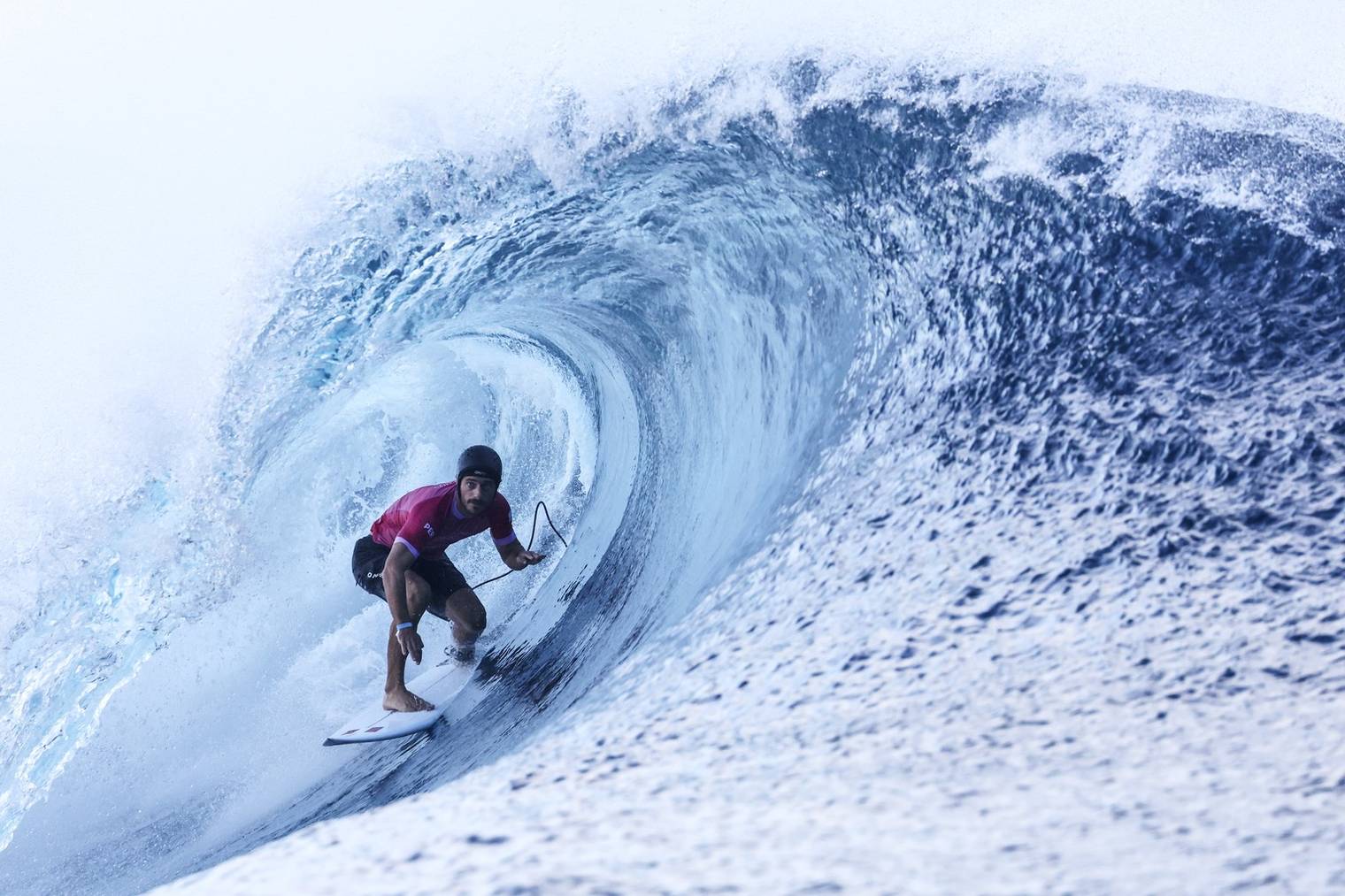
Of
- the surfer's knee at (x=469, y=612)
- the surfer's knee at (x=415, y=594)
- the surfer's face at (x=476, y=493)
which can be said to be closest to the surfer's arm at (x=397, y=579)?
the surfer's knee at (x=415, y=594)

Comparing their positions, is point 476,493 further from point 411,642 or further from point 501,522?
point 411,642

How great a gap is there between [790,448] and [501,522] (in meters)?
1.52

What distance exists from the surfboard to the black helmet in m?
1.15

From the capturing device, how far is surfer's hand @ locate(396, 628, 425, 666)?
3979mm

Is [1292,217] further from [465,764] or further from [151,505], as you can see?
[151,505]

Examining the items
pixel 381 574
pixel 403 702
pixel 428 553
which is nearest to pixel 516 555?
pixel 428 553

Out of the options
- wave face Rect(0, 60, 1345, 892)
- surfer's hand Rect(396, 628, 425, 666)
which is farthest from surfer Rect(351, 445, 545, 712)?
wave face Rect(0, 60, 1345, 892)

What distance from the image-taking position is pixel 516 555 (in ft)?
14.3

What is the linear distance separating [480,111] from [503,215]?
50cm

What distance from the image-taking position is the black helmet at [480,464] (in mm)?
4016

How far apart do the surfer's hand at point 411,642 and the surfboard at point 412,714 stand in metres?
0.50

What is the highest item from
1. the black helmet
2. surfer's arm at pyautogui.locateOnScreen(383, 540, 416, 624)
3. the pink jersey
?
the black helmet

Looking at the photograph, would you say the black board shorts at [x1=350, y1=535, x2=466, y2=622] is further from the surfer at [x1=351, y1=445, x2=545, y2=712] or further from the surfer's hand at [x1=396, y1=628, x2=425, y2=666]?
the surfer's hand at [x1=396, y1=628, x2=425, y2=666]

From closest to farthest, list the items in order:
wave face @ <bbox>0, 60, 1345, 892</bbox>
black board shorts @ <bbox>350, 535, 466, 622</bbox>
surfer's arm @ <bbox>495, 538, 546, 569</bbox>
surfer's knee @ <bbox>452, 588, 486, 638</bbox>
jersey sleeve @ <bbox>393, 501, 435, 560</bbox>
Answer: wave face @ <bbox>0, 60, 1345, 892</bbox>
jersey sleeve @ <bbox>393, 501, 435, 560</bbox>
surfer's arm @ <bbox>495, 538, 546, 569</bbox>
black board shorts @ <bbox>350, 535, 466, 622</bbox>
surfer's knee @ <bbox>452, 588, 486, 638</bbox>
